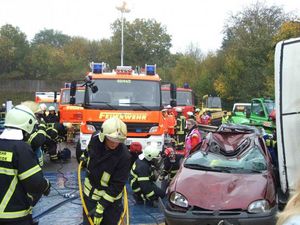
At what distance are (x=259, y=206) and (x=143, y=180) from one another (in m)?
2.41

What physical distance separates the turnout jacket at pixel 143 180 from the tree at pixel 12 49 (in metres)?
49.6

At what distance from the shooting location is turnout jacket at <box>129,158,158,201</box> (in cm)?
785

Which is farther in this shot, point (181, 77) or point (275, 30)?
point (181, 77)

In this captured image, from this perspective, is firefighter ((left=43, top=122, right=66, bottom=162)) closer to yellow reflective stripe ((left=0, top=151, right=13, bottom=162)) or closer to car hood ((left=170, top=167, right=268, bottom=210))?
car hood ((left=170, top=167, right=268, bottom=210))

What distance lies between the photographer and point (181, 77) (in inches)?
1925

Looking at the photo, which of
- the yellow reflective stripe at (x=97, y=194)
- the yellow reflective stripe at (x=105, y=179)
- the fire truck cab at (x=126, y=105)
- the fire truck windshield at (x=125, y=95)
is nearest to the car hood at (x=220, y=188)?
the yellow reflective stripe at (x=97, y=194)

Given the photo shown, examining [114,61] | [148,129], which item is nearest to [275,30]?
[114,61]

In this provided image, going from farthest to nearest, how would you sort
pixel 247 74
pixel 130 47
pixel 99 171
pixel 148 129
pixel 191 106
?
pixel 130 47 → pixel 247 74 → pixel 191 106 → pixel 148 129 → pixel 99 171

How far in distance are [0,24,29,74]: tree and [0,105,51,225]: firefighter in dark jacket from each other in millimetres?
53149

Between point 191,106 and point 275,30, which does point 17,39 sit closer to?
point 275,30

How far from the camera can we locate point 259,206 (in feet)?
19.5

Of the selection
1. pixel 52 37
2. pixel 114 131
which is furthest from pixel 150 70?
pixel 52 37

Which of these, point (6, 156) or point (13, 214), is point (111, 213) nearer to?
point (13, 214)

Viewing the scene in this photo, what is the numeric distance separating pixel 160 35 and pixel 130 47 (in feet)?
16.0
